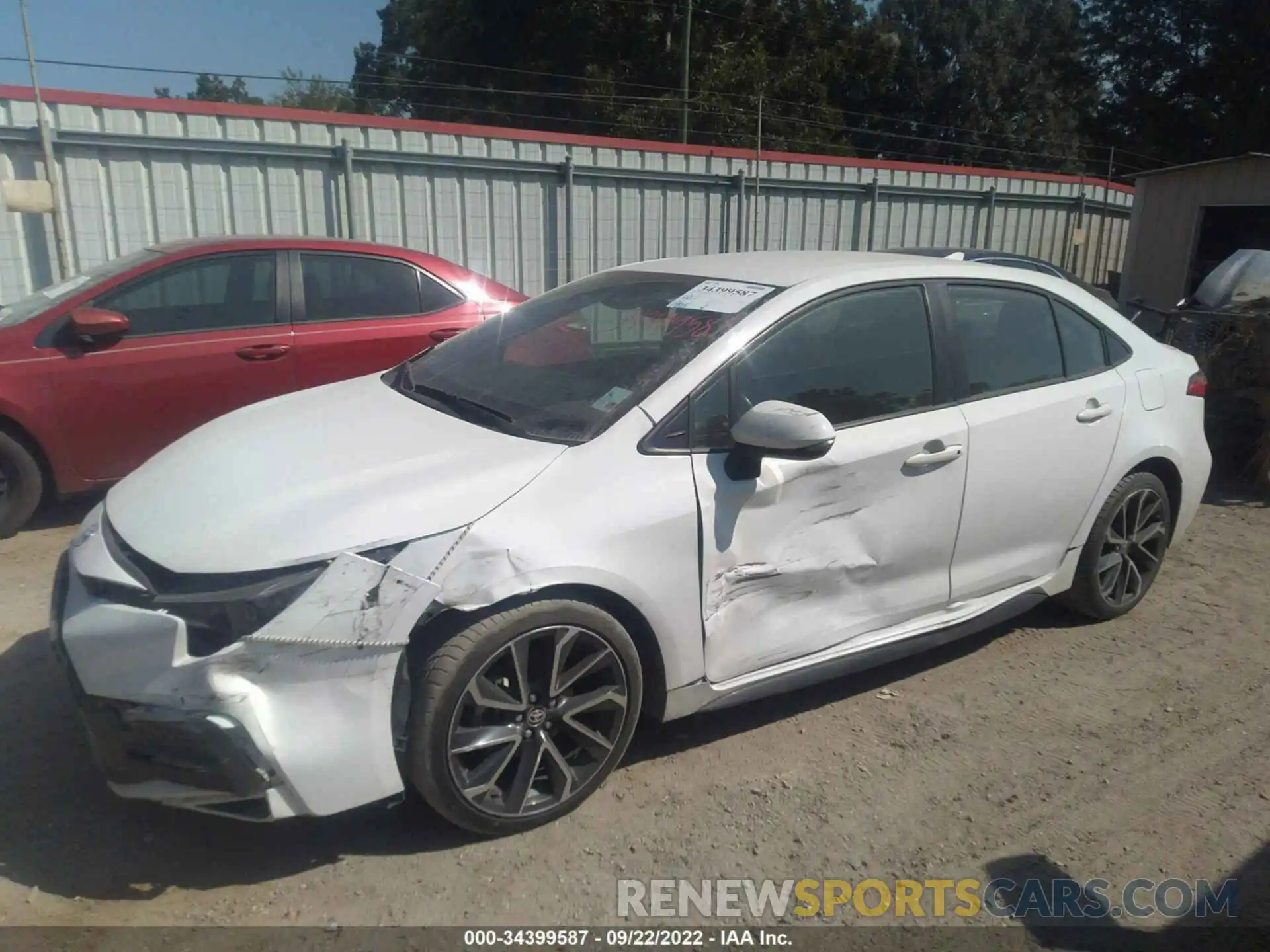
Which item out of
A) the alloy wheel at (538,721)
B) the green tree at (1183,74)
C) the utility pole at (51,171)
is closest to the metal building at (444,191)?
the utility pole at (51,171)

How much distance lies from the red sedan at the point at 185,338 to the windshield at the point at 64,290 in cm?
2

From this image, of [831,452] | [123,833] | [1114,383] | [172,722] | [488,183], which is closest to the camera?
[172,722]

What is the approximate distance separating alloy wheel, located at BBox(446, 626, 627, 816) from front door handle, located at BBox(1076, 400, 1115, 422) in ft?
7.48

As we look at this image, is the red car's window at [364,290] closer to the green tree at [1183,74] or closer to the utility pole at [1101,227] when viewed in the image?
the utility pole at [1101,227]

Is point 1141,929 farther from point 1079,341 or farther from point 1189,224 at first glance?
point 1189,224

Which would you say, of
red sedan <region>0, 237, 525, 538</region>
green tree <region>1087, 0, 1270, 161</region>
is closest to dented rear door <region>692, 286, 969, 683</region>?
red sedan <region>0, 237, 525, 538</region>

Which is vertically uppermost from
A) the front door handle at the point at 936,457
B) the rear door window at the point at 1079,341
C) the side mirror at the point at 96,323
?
the rear door window at the point at 1079,341

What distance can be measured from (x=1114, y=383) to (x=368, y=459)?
3112mm

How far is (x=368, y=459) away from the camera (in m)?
2.92

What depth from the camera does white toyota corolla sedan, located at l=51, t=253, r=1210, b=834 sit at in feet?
8.21

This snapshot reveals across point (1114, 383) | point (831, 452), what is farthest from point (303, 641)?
point (1114, 383)

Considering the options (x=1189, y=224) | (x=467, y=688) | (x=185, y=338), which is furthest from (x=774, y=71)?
(x=467, y=688)

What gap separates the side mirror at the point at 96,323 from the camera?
507cm

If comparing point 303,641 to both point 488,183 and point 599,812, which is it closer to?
point 599,812
